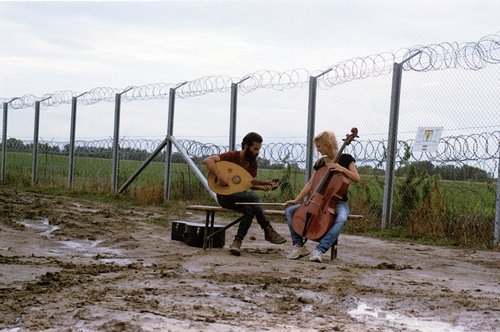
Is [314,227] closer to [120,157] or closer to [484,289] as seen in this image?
[484,289]

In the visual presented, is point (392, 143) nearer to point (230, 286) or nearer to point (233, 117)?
point (233, 117)

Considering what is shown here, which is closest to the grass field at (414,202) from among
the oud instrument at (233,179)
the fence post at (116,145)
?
the fence post at (116,145)

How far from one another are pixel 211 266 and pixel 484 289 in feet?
8.47

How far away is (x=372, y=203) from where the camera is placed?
13555 millimetres

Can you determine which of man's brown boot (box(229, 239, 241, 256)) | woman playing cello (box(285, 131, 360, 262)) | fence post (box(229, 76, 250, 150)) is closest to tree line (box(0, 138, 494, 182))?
fence post (box(229, 76, 250, 150))

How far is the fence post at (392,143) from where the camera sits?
12.9 m

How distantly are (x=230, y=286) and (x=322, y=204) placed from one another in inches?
95.7

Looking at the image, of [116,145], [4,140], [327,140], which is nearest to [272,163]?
[116,145]

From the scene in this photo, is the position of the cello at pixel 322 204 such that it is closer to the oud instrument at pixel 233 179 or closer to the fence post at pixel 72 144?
the oud instrument at pixel 233 179

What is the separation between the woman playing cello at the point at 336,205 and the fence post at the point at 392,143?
3804 mm

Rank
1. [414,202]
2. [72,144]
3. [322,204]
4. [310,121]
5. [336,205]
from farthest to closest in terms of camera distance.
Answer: [72,144] → [310,121] → [414,202] → [336,205] → [322,204]

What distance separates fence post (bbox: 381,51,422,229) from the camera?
1285cm

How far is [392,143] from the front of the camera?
1291 cm

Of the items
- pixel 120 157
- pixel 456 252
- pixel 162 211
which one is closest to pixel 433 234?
pixel 456 252
